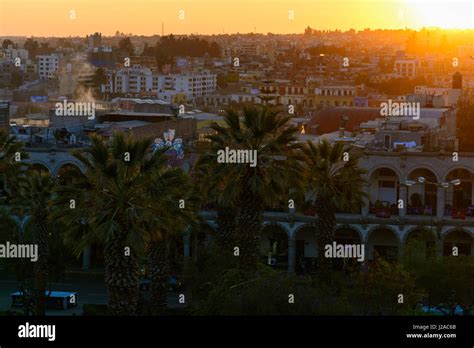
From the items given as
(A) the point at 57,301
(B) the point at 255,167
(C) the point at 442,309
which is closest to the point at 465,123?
(C) the point at 442,309

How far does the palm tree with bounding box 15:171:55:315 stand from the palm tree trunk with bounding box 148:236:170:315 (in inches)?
104

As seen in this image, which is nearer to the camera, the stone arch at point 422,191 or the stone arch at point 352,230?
the stone arch at point 352,230

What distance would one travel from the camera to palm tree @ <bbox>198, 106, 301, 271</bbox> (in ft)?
77.2

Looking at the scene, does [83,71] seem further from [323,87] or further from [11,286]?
[11,286]

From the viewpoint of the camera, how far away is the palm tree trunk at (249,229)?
79.4 feet

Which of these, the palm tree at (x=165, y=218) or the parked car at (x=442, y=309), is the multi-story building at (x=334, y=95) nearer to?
the parked car at (x=442, y=309)

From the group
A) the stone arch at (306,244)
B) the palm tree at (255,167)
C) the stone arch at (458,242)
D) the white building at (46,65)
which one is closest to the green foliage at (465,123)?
the stone arch at (458,242)

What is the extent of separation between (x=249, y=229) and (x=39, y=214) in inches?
195

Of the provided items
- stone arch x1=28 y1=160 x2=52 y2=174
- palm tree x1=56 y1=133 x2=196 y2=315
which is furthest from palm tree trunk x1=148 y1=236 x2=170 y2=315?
stone arch x1=28 y1=160 x2=52 y2=174

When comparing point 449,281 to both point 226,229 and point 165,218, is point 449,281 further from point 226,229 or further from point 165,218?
point 165,218

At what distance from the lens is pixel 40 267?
86.8 ft

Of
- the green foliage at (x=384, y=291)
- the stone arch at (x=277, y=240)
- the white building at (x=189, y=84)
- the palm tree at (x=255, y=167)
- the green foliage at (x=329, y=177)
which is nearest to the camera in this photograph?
the palm tree at (x=255, y=167)

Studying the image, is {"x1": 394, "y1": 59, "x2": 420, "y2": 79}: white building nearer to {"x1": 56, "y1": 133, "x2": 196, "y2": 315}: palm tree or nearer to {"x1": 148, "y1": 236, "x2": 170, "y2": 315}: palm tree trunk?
{"x1": 148, "y1": 236, "x2": 170, "y2": 315}: palm tree trunk

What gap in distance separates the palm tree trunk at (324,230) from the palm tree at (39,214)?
253 inches
